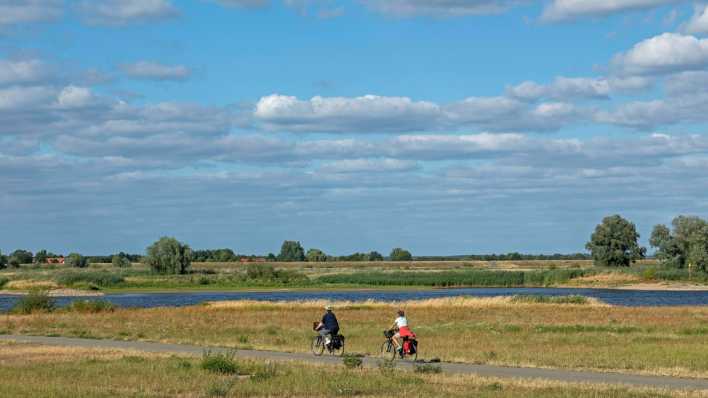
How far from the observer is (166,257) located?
16125cm

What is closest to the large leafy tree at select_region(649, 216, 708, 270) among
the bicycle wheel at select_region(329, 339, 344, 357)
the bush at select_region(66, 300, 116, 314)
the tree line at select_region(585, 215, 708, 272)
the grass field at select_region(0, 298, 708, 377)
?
the tree line at select_region(585, 215, 708, 272)

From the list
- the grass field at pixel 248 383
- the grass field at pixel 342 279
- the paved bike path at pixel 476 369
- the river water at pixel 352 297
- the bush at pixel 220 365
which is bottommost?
the paved bike path at pixel 476 369

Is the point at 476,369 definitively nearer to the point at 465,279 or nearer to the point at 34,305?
the point at 34,305

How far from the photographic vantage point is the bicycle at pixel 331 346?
34.8 m

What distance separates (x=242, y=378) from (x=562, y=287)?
11531cm

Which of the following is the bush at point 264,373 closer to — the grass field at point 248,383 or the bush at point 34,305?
the grass field at point 248,383

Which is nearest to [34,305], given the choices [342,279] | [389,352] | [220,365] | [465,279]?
[389,352]

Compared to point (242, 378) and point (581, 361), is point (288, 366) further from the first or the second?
point (581, 361)

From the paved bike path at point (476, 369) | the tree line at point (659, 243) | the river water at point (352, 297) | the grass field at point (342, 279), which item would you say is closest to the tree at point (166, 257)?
the grass field at point (342, 279)

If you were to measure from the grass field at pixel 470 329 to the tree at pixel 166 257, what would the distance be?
284 ft

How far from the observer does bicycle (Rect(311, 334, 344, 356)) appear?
34.8 m

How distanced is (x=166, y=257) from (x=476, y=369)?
136154 millimetres

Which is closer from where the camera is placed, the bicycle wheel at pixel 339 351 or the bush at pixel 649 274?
the bicycle wheel at pixel 339 351

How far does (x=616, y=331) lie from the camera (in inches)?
1843
